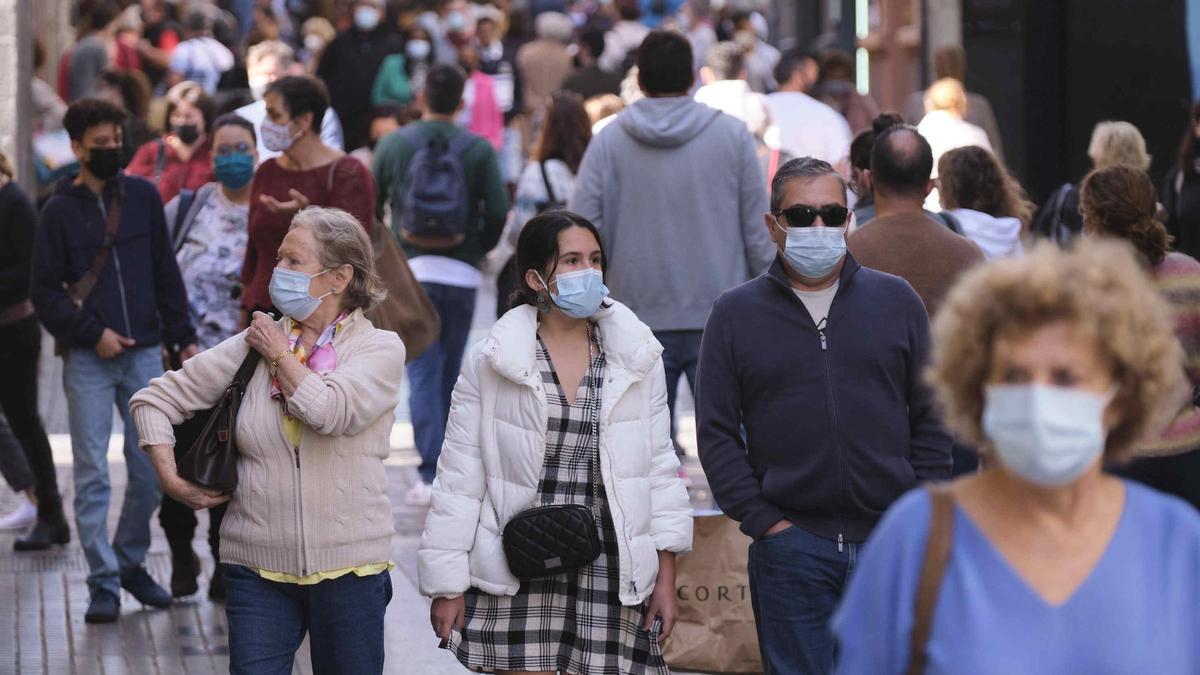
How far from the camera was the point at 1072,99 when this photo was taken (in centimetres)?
1533

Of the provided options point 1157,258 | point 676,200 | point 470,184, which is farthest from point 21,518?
point 1157,258

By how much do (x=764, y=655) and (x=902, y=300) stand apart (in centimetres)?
94

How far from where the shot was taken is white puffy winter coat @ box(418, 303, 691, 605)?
5199 millimetres

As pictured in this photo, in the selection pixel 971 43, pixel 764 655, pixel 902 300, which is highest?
pixel 971 43

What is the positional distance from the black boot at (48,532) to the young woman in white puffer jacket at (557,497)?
15.1 feet

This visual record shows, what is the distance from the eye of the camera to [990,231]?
809 centimetres

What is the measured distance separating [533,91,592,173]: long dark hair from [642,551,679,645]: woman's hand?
5404 mm

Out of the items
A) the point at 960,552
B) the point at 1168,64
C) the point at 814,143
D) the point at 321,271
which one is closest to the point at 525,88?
the point at 1168,64

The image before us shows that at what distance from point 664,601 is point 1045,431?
255 cm

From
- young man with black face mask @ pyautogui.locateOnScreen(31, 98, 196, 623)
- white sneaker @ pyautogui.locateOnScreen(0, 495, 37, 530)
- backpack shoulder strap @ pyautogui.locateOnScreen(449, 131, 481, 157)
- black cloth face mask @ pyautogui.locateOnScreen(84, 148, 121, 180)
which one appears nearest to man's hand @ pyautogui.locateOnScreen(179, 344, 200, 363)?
young man with black face mask @ pyautogui.locateOnScreen(31, 98, 196, 623)

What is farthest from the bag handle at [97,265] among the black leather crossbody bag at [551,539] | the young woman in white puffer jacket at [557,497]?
the black leather crossbody bag at [551,539]

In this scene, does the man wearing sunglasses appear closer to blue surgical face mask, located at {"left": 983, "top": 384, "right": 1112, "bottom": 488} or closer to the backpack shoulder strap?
blue surgical face mask, located at {"left": 983, "top": 384, "right": 1112, "bottom": 488}

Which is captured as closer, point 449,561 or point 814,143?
point 449,561

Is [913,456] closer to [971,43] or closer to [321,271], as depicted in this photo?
[321,271]
